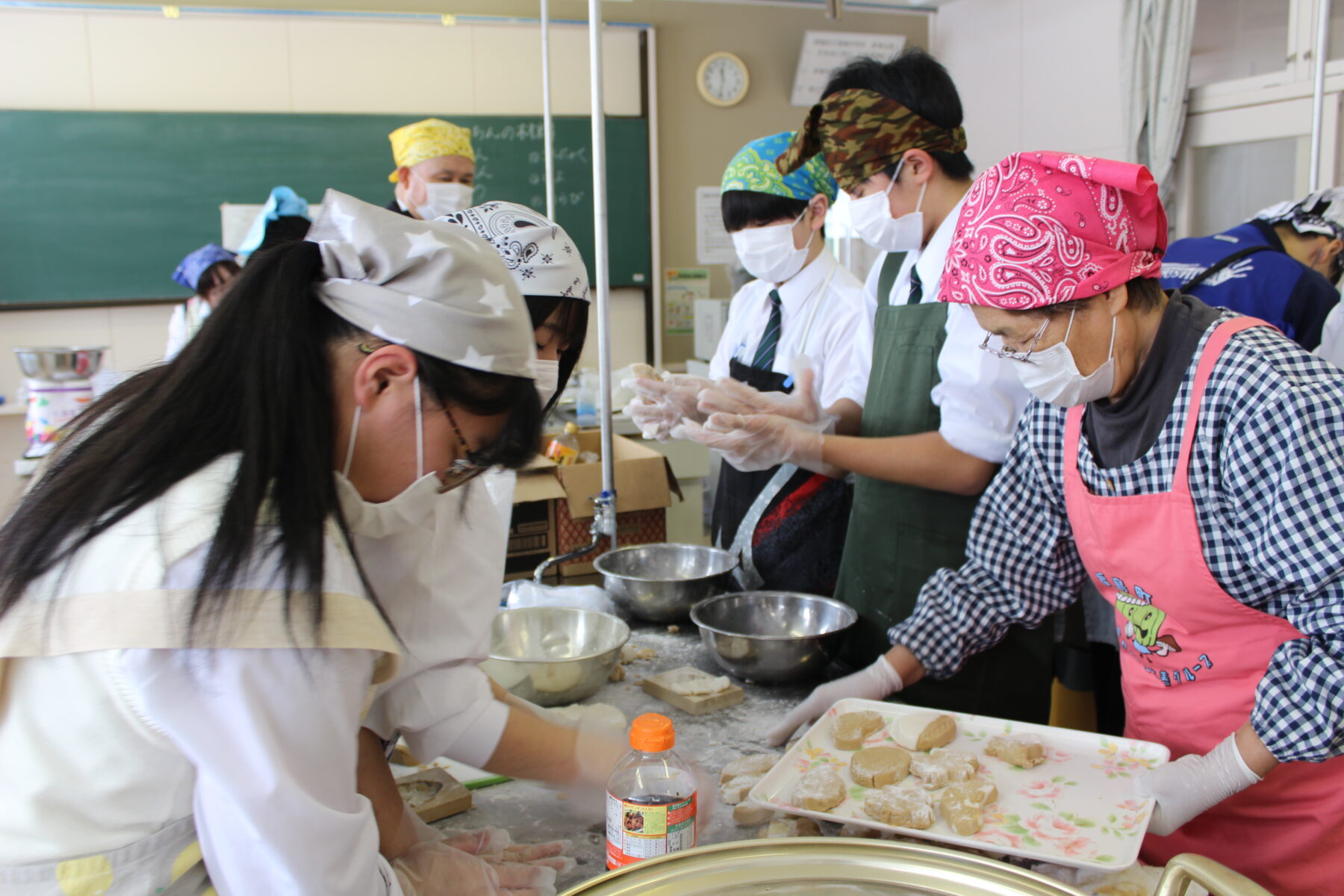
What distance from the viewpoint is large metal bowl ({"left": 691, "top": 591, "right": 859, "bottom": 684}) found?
1.67 meters

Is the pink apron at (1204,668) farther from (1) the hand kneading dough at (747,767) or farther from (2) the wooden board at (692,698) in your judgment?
(2) the wooden board at (692,698)

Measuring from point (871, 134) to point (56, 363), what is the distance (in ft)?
11.0

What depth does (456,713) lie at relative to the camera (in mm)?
1257

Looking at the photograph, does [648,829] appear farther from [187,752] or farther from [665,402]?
[665,402]

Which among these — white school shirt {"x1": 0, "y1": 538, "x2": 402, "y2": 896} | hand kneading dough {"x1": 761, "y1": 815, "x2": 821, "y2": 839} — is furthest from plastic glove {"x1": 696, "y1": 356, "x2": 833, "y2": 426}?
white school shirt {"x1": 0, "y1": 538, "x2": 402, "y2": 896}

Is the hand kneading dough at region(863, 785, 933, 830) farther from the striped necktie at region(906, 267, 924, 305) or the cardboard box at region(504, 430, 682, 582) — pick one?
the cardboard box at region(504, 430, 682, 582)

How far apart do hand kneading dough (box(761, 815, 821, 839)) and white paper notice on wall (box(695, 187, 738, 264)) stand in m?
5.12

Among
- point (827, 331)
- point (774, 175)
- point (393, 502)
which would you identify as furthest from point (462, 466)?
point (774, 175)

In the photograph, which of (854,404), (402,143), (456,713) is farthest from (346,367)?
(402,143)

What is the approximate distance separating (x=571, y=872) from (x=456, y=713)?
0.83 ft

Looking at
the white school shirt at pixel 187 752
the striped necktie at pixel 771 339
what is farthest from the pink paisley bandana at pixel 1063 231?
the striped necktie at pixel 771 339

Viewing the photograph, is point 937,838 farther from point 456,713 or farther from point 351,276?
point 351,276

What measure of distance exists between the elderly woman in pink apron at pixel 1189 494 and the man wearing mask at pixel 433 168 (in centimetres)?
236

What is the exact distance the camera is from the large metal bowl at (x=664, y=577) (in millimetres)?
2000
